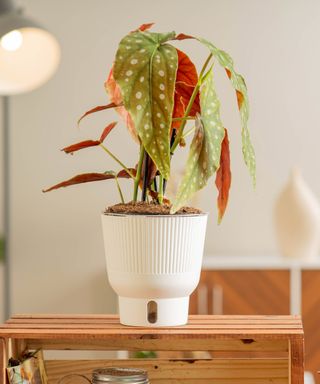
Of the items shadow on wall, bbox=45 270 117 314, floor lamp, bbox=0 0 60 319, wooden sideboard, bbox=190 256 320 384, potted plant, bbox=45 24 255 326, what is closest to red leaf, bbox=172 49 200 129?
potted plant, bbox=45 24 255 326

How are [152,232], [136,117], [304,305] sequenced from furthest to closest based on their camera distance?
[304,305]
[152,232]
[136,117]

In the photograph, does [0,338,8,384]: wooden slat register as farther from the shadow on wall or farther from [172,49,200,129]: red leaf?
the shadow on wall

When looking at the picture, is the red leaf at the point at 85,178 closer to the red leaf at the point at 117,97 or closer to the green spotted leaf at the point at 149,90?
the red leaf at the point at 117,97

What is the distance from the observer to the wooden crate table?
5.05ft

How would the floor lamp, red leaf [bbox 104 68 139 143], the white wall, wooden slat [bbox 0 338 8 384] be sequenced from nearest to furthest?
wooden slat [bbox 0 338 8 384] → red leaf [bbox 104 68 139 143] → the floor lamp → the white wall

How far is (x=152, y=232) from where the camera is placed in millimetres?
1574

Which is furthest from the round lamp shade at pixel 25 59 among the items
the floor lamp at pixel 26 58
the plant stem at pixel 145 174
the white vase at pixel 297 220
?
the plant stem at pixel 145 174

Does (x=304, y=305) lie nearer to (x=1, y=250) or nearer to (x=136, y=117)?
(x=1, y=250)

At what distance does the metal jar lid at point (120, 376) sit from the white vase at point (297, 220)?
2.87 metres

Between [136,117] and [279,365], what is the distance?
1.92 feet

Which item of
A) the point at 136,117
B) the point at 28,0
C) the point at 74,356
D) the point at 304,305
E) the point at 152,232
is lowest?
the point at 74,356

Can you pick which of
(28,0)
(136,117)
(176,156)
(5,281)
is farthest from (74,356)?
(136,117)

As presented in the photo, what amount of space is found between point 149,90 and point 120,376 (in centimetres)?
52

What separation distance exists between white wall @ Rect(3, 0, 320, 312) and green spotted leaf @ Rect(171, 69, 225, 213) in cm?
319
